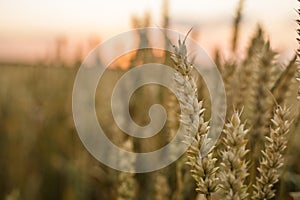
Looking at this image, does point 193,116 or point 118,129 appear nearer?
point 193,116

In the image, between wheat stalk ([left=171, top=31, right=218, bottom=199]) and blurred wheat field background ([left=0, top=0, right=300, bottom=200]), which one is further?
blurred wheat field background ([left=0, top=0, right=300, bottom=200])

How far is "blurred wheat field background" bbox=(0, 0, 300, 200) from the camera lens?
71cm

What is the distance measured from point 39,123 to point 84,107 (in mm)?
407

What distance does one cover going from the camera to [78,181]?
138 cm

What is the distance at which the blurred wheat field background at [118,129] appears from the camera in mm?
711

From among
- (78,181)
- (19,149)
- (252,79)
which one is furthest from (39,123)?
(252,79)

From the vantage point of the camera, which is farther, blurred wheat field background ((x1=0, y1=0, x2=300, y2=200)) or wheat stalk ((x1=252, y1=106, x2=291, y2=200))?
blurred wheat field background ((x1=0, y1=0, x2=300, y2=200))

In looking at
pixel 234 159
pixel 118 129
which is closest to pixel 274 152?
pixel 234 159

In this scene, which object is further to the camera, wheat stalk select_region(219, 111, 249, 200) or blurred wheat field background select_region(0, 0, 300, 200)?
blurred wheat field background select_region(0, 0, 300, 200)

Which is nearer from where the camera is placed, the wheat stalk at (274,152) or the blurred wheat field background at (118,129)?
the wheat stalk at (274,152)

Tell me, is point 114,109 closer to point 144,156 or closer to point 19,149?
point 144,156

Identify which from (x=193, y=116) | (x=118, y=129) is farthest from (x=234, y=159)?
(x=118, y=129)

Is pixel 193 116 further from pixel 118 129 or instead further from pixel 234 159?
pixel 118 129

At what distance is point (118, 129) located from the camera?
0.91 m
